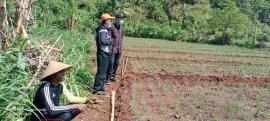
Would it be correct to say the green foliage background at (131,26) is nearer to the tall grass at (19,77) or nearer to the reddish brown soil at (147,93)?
the tall grass at (19,77)

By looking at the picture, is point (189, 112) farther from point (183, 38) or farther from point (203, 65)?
point (183, 38)

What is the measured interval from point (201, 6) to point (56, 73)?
152ft

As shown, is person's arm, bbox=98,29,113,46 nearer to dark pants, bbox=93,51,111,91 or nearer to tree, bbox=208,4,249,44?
dark pants, bbox=93,51,111,91

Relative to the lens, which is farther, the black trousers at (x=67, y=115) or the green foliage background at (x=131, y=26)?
the green foliage background at (x=131, y=26)

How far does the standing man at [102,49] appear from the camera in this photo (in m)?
9.49

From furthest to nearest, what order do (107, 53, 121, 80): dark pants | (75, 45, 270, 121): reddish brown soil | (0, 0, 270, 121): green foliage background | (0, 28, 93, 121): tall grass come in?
(107, 53, 121, 80): dark pants, (75, 45, 270, 121): reddish brown soil, (0, 0, 270, 121): green foliage background, (0, 28, 93, 121): tall grass

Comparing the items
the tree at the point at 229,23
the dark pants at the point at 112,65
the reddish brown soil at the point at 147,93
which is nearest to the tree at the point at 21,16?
the reddish brown soil at the point at 147,93

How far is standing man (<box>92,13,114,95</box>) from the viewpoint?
374 inches

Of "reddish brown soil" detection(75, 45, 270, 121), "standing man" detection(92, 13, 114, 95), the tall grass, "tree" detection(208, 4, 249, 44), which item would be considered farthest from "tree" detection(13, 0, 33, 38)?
"tree" detection(208, 4, 249, 44)

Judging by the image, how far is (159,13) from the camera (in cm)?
4553

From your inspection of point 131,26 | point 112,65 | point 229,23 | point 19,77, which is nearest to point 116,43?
point 112,65

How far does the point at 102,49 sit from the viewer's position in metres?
9.66

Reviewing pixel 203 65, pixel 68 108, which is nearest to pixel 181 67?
pixel 203 65

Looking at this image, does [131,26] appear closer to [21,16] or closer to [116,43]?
[116,43]
